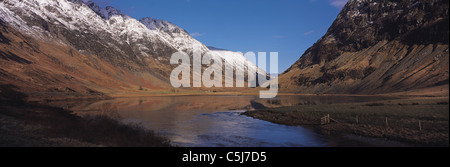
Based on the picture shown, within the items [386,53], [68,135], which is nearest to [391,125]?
[68,135]

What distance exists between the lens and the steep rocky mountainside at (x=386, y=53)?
98.6 metres

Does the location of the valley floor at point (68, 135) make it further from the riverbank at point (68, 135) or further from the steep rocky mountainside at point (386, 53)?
the steep rocky mountainside at point (386, 53)

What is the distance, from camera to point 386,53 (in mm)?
145375

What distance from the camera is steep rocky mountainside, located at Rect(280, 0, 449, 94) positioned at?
9862 cm

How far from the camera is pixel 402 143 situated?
27.3 meters

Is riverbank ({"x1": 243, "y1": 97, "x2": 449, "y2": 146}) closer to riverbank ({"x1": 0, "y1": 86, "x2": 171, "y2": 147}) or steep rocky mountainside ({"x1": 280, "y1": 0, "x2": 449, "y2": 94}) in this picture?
riverbank ({"x1": 0, "y1": 86, "x2": 171, "y2": 147})

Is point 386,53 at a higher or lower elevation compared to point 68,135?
higher

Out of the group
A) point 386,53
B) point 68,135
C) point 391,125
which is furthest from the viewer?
point 386,53

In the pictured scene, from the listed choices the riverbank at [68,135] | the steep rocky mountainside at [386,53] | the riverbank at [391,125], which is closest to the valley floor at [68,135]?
the riverbank at [68,135]

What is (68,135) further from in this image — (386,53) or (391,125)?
(386,53)

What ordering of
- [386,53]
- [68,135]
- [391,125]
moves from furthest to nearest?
[386,53], [391,125], [68,135]
